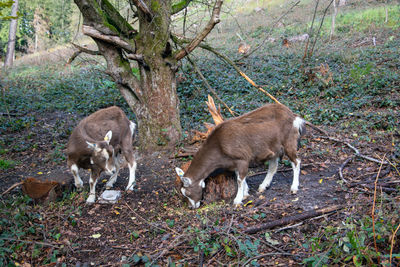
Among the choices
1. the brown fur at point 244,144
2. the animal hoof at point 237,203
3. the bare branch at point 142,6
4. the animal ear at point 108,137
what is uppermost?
the bare branch at point 142,6

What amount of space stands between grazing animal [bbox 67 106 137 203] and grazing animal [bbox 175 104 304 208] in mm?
1596

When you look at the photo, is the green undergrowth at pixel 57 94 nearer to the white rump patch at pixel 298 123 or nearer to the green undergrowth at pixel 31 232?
the green undergrowth at pixel 31 232

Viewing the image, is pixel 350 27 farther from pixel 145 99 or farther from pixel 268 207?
pixel 268 207

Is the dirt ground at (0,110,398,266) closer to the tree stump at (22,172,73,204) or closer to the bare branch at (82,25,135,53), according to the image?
the tree stump at (22,172,73,204)

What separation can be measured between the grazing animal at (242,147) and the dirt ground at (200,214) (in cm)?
42

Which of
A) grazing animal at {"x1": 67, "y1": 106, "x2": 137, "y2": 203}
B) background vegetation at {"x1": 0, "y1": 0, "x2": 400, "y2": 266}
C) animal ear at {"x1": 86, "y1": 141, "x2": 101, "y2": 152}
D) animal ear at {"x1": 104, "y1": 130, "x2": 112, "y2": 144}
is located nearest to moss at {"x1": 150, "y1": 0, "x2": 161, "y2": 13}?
background vegetation at {"x1": 0, "y1": 0, "x2": 400, "y2": 266}

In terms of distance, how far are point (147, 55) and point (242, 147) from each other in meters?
3.73

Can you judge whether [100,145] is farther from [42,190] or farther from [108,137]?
[42,190]

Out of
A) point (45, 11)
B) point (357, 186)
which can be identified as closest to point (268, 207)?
point (357, 186)

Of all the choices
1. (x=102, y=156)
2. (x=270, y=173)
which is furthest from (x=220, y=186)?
(x=102, y=156)

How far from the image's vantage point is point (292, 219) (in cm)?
496

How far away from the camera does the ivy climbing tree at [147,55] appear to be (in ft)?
26.5

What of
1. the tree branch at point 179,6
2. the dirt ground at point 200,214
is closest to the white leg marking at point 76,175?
the dirt ground at point 200,214

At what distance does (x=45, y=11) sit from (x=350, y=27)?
96.0 ft
